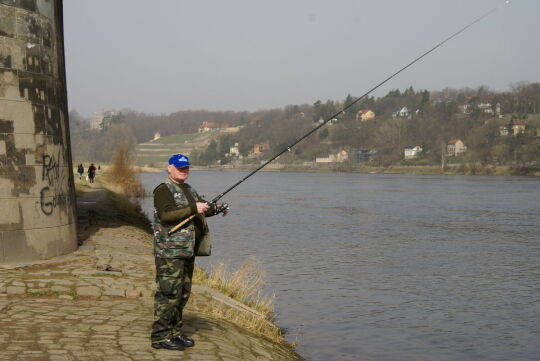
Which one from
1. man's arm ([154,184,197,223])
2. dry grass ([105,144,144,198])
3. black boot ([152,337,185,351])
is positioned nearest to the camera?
man's arm ([154,184,197,223])

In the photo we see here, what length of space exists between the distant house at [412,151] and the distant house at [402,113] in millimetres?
32784

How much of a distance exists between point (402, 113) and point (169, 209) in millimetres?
174750

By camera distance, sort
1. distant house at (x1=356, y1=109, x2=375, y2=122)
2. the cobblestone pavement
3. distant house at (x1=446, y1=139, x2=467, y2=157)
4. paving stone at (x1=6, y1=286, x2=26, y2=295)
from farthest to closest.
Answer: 1. distant house at (x1=356, y1=109, x2=375, y2=122)
2. distant house at (x1=446, y1=139, x2=467, y2=157)
3. paving stone at (x1=6, y1=286, x2=26, y2=295)
4. the cobblestone pavement

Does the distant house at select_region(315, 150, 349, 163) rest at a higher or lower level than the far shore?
higher

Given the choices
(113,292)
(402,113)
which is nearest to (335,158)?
(402,113)

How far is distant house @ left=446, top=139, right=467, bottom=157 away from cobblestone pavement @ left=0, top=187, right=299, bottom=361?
118m

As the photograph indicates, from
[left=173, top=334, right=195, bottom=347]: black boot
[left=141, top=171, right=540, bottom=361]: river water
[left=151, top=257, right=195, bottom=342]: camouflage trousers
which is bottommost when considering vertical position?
[left=141, top=171, right=540, bottom=361]: river water

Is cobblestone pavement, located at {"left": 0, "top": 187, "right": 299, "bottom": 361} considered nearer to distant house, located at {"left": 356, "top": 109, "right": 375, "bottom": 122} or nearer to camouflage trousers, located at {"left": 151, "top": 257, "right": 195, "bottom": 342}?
camouflage trousers, located at {"left": 151, "top": 257, "right": 195, "bottom": 342}

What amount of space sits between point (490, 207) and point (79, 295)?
121 ft

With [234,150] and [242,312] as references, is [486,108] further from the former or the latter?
[242,312]

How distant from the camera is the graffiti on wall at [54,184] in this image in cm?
1035

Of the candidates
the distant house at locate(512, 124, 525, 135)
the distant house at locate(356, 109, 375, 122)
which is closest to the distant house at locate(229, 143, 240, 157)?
the distant house at locate(356, 109, 375, 122)

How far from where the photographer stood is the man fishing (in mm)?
5855

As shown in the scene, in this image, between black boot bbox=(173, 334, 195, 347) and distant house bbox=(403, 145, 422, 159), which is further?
distant house bbox=(403, 145, 422, 159)
